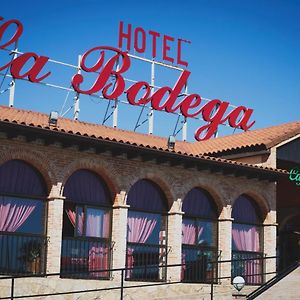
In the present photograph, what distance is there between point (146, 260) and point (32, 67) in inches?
377

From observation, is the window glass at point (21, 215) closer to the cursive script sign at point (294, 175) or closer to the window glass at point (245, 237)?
the window glass at point (245, 237)

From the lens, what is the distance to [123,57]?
30.8 meters

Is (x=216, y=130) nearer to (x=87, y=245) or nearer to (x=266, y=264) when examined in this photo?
(x=266, y=264)

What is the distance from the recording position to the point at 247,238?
80.4 ft

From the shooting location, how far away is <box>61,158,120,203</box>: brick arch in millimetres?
19953

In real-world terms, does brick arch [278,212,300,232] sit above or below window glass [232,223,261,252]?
above

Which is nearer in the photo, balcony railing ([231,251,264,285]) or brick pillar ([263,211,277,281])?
balcony railing ([231,251,264,285])

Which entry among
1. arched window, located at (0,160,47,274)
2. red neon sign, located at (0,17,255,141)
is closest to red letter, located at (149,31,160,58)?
red neon sign, located at (0,17,255,141)

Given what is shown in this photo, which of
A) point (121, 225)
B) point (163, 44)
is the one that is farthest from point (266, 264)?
point (163, 44)

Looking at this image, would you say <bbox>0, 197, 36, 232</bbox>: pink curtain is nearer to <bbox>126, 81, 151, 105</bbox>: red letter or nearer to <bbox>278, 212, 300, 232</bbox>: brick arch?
<bbox>126, 81, 151, 105</bbox>: red letter

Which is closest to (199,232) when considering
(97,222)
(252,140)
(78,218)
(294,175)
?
(97,222)

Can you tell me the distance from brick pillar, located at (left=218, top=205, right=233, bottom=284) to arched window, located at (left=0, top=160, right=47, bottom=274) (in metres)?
6.44

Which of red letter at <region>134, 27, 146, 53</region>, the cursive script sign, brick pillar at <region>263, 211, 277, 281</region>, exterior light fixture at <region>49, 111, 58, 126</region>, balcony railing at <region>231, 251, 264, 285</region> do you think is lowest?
balcony railing at <region>231, 251, 264, 285</region>

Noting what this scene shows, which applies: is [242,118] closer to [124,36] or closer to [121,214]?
[124,36]
